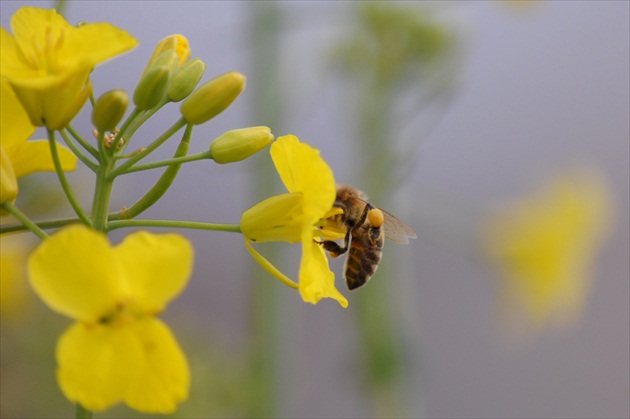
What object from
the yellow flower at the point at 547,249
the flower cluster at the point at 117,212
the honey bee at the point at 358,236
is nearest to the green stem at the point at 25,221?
the flower cluster at the point at 117,212

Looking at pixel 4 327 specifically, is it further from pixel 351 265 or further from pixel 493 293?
pixel 493 293

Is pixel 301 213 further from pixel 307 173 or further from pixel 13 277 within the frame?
pixel 13 277

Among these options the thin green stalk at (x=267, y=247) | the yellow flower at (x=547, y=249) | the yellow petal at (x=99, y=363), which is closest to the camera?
the yellow petal at (x=99, y=363)

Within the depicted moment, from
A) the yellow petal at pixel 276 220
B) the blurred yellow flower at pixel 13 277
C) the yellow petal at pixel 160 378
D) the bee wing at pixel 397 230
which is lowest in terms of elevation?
the blurred yellow flower at pixel 13 277

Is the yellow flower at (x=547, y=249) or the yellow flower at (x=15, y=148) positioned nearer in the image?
the yellow flower at (x=15, y=148)

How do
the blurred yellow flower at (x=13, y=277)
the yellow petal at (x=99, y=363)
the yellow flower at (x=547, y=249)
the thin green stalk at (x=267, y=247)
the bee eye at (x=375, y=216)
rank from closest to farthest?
the yellow petal at (x=99, y=363), the bee eye at (x=375, y=216), the blurred yellow flower at (x=13, y=277), the thin green stalk at (x=267, y=247), the yellow flower at (x=547, y=249)

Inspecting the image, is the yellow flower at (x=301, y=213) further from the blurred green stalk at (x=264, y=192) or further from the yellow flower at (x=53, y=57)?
the blurred green stalk at (x=264, y=192)

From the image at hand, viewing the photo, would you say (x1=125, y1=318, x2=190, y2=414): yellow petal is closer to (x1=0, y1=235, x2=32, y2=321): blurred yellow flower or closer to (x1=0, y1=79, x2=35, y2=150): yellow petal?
(x1=0, y1=79, x2=35, y2=150): yellow petal
